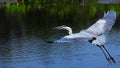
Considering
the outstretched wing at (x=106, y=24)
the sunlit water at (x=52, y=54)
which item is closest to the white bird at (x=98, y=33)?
the outstretched wing at (x=106, y=24)

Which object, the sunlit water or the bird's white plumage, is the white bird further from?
the sunlit water

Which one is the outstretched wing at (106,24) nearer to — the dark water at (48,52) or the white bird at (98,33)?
the white bird at (98,33)

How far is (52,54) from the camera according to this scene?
25594mm

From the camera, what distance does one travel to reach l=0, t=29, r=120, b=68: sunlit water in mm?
22797

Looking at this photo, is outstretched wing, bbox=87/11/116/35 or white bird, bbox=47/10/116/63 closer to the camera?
white bird, bbox=47/10/116/63

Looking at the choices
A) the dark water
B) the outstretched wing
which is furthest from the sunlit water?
the outstretched wing

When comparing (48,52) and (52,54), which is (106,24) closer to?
(52,54)

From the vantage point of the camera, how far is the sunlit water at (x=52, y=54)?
74.8 feet

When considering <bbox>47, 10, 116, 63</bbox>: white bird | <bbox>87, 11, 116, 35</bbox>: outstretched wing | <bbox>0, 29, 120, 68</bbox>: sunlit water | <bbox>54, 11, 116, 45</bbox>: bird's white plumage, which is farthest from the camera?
<bbox>0, 29, 120, 68</bbox>: sunlit water

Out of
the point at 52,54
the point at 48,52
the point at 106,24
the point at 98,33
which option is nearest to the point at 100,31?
the point at 98,33

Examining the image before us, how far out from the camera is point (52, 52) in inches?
1037

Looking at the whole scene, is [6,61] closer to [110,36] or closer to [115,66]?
[115,66]

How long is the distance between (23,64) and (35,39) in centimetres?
923

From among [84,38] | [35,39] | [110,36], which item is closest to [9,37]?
[35,39]
